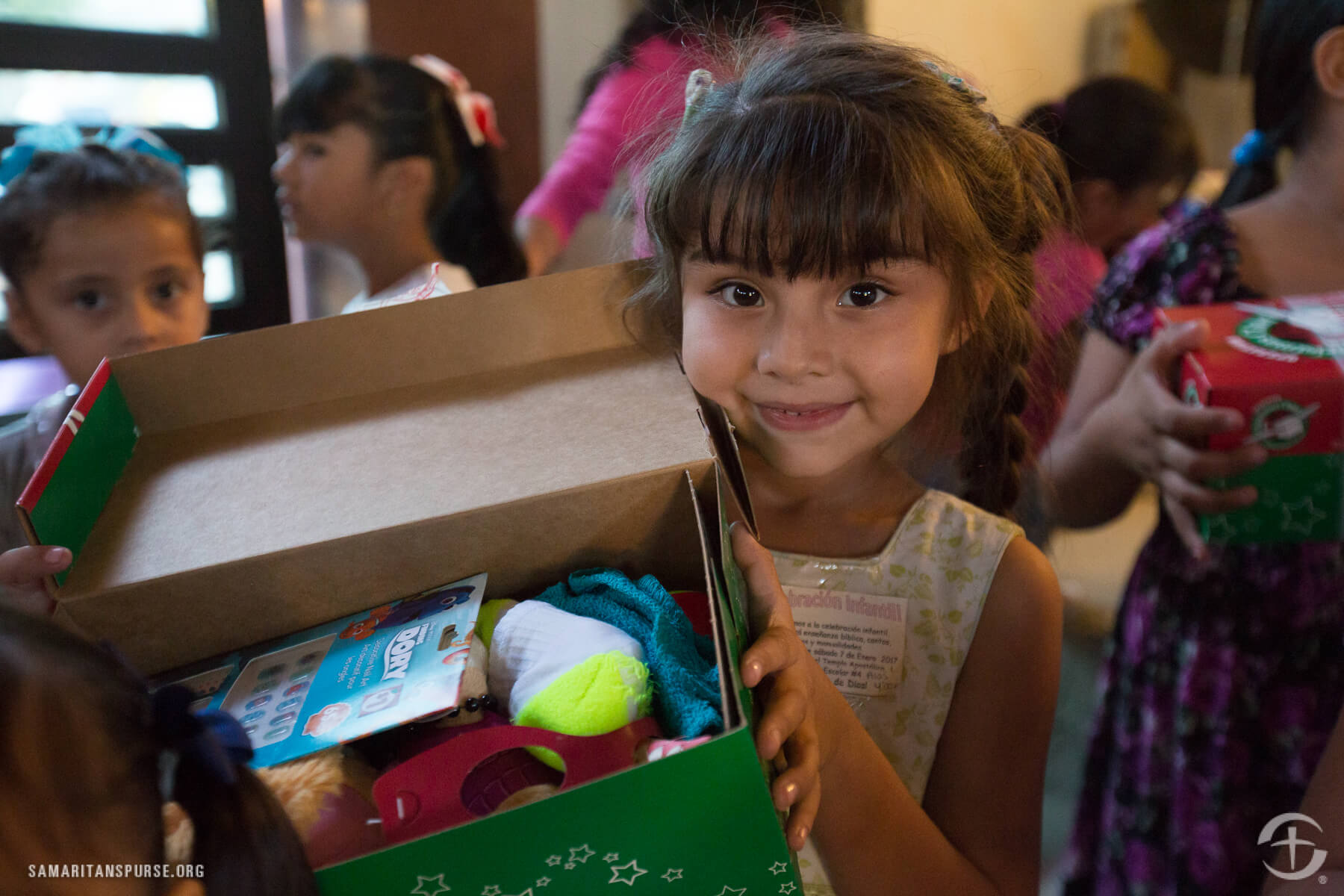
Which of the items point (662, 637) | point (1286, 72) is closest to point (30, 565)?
point (662, 637)

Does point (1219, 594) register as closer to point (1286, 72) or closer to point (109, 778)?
point (1286, 72)

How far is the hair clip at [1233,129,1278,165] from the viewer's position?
1.07 m

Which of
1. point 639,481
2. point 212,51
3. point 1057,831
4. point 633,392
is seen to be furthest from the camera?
point 212,51

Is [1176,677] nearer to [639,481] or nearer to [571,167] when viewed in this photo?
[639,481]

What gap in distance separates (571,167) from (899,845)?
137 cm

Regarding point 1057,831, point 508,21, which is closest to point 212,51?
point 508,21

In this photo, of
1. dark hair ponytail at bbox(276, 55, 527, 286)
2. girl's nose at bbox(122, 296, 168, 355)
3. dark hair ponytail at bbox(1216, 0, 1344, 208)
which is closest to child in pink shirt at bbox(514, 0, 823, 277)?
dark hair ponytail at bbox(276, 55, 527, 286)

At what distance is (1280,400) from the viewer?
756 mm

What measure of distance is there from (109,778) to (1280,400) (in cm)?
87

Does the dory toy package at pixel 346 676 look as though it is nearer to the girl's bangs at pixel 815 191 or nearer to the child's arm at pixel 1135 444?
the girl's bangs at pixel 815 191

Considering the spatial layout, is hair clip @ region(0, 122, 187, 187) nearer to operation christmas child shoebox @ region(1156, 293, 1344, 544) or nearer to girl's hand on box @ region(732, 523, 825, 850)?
girl's hand on box @ region(732, 523, 825, 850)

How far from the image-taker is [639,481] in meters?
0.60

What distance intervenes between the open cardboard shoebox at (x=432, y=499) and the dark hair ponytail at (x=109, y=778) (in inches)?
2.1

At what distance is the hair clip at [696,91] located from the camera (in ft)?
2.52
